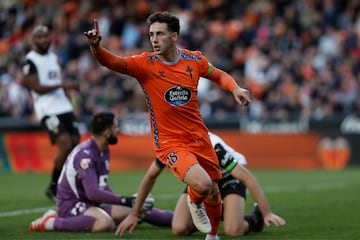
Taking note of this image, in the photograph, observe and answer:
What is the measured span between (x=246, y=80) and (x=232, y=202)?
13.9 meters

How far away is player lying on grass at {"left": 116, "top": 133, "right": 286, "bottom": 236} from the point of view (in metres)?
9.07

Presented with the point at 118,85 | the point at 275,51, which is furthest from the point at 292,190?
the point at 118,85

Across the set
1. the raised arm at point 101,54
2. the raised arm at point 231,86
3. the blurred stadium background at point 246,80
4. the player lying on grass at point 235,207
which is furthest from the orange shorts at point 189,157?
the blurred stadium background at point 246,80

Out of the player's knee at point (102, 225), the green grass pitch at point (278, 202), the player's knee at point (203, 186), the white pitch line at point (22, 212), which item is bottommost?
the green grass pitch at point (278, 202)

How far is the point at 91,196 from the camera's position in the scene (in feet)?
31.2

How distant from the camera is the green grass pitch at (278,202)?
938cm

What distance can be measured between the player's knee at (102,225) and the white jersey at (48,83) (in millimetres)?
4055

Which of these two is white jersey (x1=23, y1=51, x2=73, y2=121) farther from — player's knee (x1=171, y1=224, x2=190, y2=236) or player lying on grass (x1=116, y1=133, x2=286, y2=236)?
player's knee (x1=171, y1=224, x2=190, y2=236)

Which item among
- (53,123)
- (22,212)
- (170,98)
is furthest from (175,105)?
(53,123)

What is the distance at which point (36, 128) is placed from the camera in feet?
74.4

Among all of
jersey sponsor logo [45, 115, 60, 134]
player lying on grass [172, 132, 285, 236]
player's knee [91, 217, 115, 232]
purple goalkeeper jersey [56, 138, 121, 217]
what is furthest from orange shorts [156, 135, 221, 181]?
jersey sponsor logo [45, 115, 60, 134]

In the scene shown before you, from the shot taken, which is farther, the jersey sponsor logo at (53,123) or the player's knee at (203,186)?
the jersey sponsor logo at (53,123)

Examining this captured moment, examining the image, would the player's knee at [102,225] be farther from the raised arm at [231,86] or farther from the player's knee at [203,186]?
the raised arm at [231,86]

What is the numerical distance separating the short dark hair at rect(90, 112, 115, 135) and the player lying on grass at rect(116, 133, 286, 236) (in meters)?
1.00
